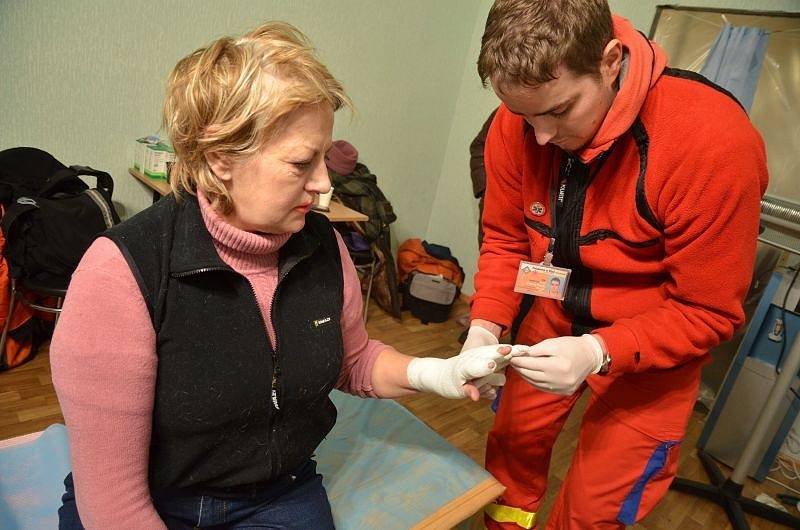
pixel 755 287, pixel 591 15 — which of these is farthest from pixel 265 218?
pixel 755 287

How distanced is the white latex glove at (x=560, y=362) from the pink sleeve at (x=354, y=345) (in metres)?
0.34

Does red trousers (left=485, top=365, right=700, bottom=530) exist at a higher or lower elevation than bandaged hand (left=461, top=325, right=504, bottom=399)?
lower

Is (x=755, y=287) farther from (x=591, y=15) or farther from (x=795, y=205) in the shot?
(x=591, y=15)

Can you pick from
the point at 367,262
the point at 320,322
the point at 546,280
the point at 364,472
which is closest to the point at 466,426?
the point at 367,262

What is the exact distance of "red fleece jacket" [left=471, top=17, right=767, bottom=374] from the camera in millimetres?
Answer: 971

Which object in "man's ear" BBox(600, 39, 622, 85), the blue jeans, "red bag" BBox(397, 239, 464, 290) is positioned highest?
"man's ear" BBox(600, 39, 622, 85)

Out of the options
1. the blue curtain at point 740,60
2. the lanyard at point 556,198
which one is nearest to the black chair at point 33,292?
the lanyard at point 556,198

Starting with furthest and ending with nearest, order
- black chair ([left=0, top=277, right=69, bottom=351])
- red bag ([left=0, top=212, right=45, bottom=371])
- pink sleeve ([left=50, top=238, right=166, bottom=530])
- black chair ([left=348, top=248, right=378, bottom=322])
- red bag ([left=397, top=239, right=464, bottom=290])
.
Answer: red bag ([left=397, top=239, right=464, bottom=290]), black chair ([left=348, top=248, right=378, bottom=322]), red bag ([left=0, top=212, right=45, bottom=371]), black chair ([left=0, top=277, right=69, bottom=351]), pink sleeve ([left=50, top=238, right=166, bottom=530])

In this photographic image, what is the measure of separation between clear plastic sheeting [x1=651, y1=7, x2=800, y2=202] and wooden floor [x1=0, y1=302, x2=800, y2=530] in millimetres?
1437

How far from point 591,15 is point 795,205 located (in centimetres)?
140

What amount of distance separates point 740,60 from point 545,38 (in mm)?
2444

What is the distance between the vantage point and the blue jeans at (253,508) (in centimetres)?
93

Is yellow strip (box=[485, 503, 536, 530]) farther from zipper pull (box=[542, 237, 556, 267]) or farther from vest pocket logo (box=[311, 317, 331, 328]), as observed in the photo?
vest pocket logo (box=[311, 317, 331, 328])

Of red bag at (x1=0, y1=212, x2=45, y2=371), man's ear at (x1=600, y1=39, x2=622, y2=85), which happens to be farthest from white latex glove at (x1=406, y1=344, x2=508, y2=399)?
red bag at (x1=0, y1=212, x2=45, y2=371)
